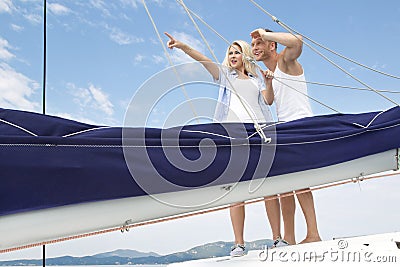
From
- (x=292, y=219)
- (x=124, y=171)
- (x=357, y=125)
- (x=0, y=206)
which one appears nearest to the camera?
(x=0, y=206)

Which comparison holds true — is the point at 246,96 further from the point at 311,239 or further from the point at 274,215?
the point at 311,239

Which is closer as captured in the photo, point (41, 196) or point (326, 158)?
point (41, 196)

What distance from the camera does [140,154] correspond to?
106 centimetres

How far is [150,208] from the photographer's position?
1.10 meters

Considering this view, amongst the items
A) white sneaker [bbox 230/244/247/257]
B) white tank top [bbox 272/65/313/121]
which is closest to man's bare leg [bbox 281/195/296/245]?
white sneaker [bbox 230/244/247/257]

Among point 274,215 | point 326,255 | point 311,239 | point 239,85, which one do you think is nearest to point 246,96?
point 239,85

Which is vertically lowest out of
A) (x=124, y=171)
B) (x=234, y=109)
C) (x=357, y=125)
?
(x=124, y=171)

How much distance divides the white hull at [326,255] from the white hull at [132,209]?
194 millimetres

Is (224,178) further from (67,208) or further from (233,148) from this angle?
(67,208)

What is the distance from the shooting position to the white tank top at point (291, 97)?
5.83 feet

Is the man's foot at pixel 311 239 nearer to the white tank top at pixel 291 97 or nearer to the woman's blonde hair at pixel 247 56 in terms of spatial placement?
the white tank top at pixel 291 97

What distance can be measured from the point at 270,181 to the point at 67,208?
0.53 metres

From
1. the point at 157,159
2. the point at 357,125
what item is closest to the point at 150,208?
the point at 157,159

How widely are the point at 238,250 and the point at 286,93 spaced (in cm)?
57
